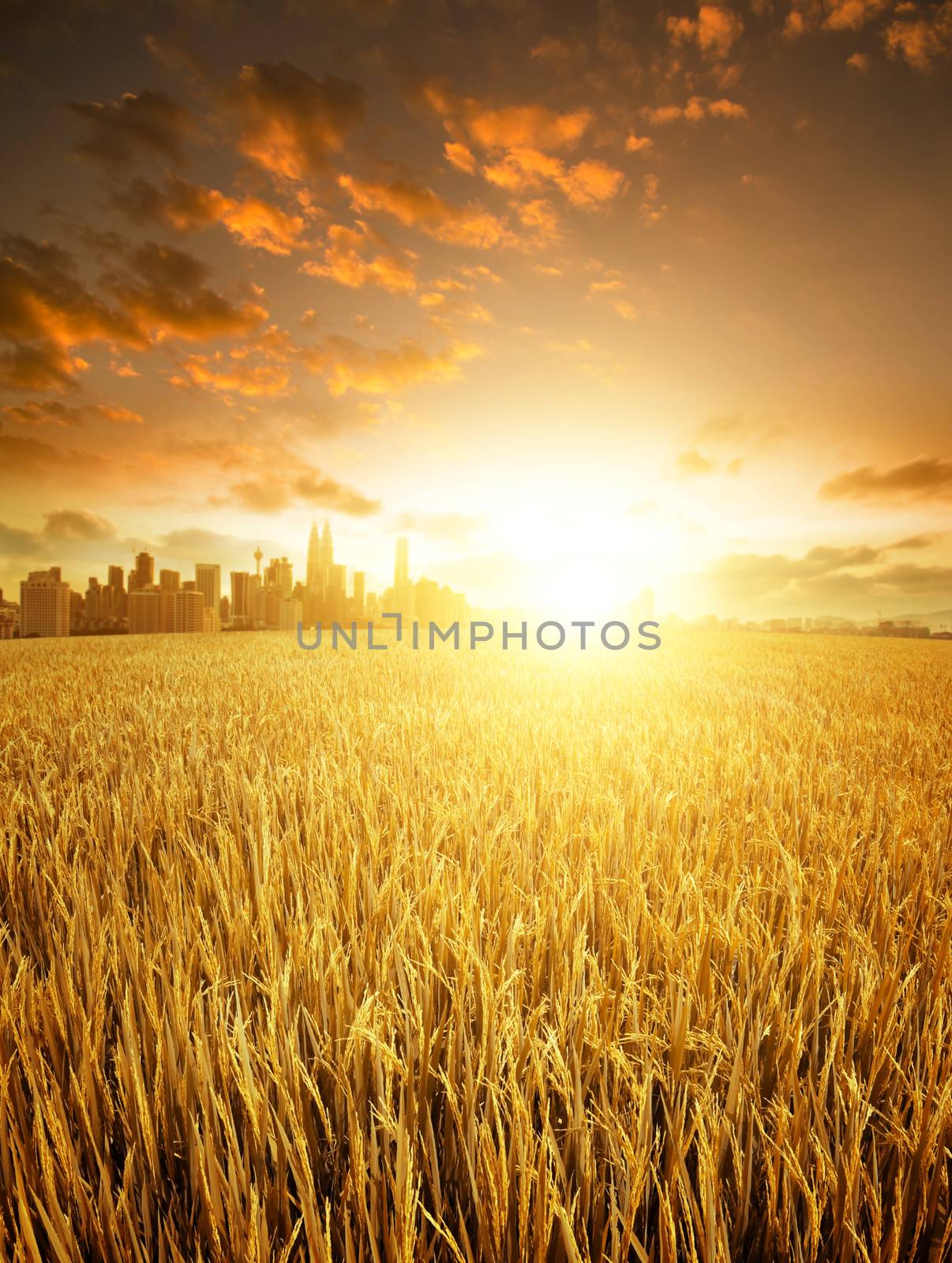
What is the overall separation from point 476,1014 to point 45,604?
193 ft

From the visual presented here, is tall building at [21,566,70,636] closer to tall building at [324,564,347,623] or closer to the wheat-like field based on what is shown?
tall building at [324,564,347,623]

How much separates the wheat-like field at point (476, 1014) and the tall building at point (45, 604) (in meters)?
54.5

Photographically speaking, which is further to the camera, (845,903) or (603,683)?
(603,683)

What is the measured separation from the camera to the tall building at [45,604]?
149ft

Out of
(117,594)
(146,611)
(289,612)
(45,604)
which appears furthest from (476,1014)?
(117,594)

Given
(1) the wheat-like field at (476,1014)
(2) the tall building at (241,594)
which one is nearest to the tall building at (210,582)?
(2) the tall building at (241,594)

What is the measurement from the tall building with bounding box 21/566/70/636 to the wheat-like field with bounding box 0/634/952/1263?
179 ft

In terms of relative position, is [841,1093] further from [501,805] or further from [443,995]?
[501,805]

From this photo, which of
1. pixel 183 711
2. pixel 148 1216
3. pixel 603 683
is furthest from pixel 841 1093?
pixel 603 683

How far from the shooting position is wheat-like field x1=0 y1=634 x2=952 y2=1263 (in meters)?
0.78

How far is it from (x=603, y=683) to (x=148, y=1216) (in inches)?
268

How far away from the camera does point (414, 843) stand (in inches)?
75.4

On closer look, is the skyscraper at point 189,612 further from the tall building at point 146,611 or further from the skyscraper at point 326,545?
the skyscraper at point 326,545

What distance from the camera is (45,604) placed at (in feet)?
151
